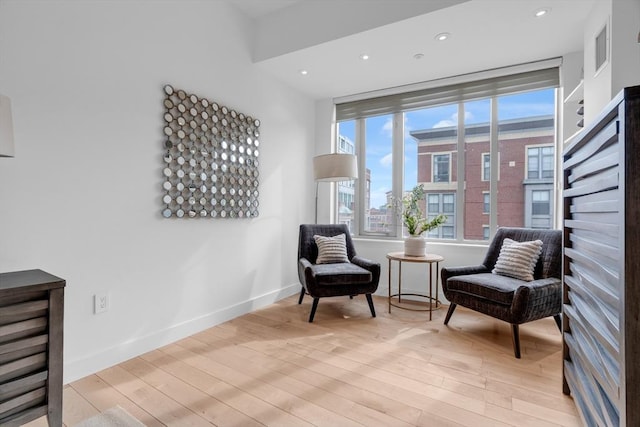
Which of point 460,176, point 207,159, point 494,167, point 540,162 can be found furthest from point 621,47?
point 207,159

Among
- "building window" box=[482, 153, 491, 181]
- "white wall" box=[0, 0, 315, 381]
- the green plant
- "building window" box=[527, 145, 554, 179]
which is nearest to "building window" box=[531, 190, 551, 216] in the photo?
"building window" box=[527, 145, 554, 179]

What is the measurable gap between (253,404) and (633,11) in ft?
10.6

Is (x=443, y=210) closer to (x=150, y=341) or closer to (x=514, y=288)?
(x=514, y=288)

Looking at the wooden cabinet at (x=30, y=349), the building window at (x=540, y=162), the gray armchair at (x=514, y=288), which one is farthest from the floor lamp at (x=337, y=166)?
the wooden cabinet at (x=30, y=349)

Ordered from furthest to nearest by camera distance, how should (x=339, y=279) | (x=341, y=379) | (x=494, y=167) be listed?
(x=494, y=167)
(x=339, y=279)
(x=341, y=379)

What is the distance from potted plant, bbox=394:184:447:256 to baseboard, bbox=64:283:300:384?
1.58 meters

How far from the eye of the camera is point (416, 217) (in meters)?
3.51

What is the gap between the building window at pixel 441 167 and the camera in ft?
12.3

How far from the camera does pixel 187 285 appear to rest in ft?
8.67

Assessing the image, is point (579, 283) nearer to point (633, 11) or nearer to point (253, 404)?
point (253, 404)

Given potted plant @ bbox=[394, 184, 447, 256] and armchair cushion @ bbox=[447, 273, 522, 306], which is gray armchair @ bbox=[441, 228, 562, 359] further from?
potted plant @ bbox=[394, 184, 447, 256]

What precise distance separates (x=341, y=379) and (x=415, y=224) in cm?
183

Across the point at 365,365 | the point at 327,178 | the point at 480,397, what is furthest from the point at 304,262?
the point at 480,397

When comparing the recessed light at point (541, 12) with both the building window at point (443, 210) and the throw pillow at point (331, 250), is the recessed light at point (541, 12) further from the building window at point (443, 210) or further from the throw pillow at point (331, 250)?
the throw pillow at point (331, 250)
